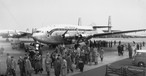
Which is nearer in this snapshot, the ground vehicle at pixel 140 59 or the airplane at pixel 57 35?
the ground vehicle at pixel 140 59

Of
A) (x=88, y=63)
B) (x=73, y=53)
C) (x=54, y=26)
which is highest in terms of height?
(x=54, y=26)

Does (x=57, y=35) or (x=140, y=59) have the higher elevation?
(x=57, y=35)

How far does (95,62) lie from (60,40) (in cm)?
1104

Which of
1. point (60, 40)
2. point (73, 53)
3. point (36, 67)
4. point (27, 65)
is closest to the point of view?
point (27, 65)

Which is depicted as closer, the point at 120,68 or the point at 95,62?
the point at 120,68

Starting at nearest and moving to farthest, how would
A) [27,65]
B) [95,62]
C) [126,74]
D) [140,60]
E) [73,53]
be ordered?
Result: [126,74] → [27,65] → [140,60] → [73,53] → [95,62]

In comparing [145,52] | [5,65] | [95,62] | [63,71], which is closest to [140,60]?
[145,52]

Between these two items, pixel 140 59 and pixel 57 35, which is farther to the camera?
pixel 57 35

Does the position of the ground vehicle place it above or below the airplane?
below

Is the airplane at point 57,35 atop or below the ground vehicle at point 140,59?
atop

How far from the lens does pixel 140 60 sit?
460 inches

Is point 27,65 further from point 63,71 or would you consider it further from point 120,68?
point 120,68

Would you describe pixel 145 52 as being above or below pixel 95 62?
above

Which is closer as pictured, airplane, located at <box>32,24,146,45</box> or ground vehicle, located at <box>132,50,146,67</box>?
ground vehicle, located at <box>132,50,146,67</box>
